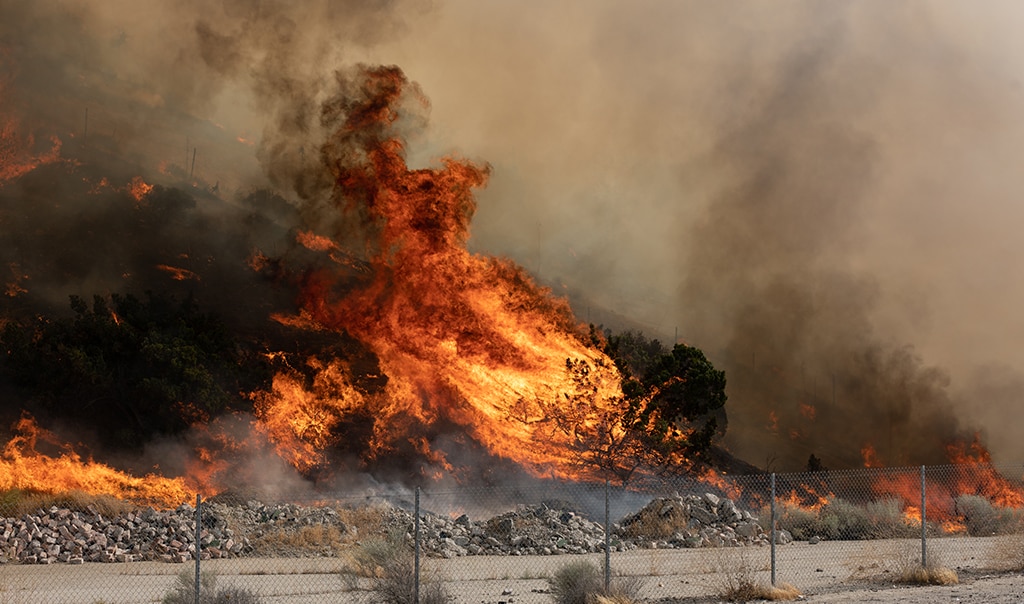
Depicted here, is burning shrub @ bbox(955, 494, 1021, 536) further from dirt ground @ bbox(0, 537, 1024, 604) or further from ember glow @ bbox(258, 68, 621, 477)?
ember glow @ bbox(258, 68, 621, 477)

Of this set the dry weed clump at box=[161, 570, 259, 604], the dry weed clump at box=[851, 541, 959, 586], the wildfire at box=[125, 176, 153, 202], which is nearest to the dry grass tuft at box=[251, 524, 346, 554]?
the dry weed clump at box=[161, 570, 259, 604]

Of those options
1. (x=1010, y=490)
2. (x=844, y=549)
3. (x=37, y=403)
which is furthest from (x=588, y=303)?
(x=844, y=549)

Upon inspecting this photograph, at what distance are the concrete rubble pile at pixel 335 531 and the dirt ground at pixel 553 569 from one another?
973mm

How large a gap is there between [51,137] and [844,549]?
55.6 m

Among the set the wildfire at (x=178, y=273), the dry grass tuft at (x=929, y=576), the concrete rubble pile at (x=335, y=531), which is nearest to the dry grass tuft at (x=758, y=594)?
the dry grass tuft at (x=929, y=576)

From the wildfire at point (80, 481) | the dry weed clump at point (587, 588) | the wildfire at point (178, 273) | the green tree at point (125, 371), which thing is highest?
the wildfire at point (178, 273)

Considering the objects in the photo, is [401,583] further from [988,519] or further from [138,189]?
[138,189]

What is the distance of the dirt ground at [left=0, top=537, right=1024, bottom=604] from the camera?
18.5 meters

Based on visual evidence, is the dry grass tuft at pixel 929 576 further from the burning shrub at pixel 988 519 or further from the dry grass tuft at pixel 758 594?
the burning shrub at pixel 988 519

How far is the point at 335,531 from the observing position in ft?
95.9

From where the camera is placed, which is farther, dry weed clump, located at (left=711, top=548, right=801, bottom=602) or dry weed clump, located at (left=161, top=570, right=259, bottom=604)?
dry weed clump, located at (left=711, top=548, right=801, bottom=602)

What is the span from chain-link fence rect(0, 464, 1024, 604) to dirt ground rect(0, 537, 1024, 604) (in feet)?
0.26

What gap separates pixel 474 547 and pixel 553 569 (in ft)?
16.5

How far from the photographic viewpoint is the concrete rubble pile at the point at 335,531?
87.4 feet
